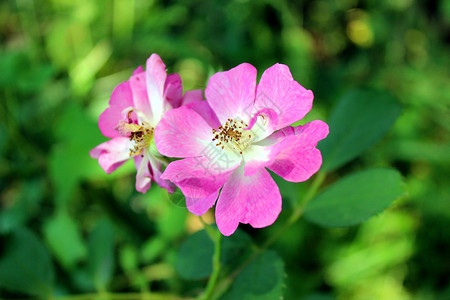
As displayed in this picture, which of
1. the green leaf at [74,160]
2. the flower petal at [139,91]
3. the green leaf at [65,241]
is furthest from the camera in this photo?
the green leaf at [74,160]

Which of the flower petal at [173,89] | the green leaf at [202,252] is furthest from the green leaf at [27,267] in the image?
the flower petal at [173,89]

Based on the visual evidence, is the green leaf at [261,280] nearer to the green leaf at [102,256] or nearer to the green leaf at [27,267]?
the green leaf at [102,256]

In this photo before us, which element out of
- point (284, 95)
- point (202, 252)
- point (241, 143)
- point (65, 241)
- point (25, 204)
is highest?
point (284, 95)

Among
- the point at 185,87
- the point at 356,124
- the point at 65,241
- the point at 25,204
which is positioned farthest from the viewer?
the point at 185,87

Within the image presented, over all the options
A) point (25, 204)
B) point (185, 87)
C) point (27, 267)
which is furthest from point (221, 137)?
point (185, 87)

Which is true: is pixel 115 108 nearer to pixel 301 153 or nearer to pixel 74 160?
pixel 301 153

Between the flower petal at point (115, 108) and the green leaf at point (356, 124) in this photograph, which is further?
the green leaf at point (356, 124)

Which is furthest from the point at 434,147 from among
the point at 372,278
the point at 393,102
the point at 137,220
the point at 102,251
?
the point at 102,251
